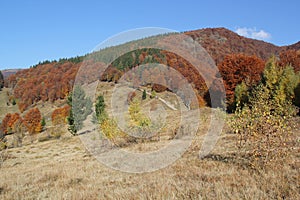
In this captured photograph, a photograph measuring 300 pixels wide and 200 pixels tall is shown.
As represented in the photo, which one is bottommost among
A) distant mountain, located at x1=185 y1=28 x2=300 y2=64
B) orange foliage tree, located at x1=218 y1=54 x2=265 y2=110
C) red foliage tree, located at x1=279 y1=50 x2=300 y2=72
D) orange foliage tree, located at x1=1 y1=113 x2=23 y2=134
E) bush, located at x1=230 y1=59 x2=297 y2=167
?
orange foliage tree, located at x1=1 y1=113 x2=23 y2=134

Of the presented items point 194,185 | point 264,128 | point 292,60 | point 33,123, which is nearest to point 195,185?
point 194,185

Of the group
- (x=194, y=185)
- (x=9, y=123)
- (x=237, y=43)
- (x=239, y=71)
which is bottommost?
(x=9, y=123)

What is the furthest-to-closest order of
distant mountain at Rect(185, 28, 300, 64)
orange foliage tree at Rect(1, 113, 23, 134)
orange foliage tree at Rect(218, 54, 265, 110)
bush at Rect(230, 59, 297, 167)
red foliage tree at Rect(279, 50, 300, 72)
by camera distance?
distant mountain at Rect(185, 28, 300, 64)
orange foliage tree at Rect(1, 113, 23, 134)
red foliage tree at Rect(279, 50, 300, 72)
orange foliage tree at Rect(218, 54, 265, 110)
bush at Rect(230, 59, 297, 167)

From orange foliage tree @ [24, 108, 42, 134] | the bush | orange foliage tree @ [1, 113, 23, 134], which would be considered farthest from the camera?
orange foliage tree @ [1, 113, 23, 134]

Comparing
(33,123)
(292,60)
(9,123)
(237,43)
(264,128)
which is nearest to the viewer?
(264,128)

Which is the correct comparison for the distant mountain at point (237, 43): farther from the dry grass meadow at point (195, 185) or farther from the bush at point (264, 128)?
the dry grass meadow at point (195, 185)

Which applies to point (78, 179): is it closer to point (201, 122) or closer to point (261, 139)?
point (261, 139)

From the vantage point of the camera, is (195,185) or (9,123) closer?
(195,185)

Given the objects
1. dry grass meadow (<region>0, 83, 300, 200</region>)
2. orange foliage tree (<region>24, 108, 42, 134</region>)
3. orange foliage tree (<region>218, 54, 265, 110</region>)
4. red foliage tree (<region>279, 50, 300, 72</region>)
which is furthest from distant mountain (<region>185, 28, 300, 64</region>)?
dry grass meadow (<region>0, 83, 300, 200</region>)

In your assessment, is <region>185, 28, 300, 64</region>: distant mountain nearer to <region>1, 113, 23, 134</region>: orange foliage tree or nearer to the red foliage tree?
the red foliage tree

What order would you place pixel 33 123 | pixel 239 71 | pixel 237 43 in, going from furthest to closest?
pixel 237 43, pixel 33 123, pixel 239 71

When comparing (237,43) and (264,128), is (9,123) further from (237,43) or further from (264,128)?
(237,43)

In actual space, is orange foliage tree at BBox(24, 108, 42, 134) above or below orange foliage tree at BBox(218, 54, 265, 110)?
below

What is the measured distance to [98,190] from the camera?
314 inches
